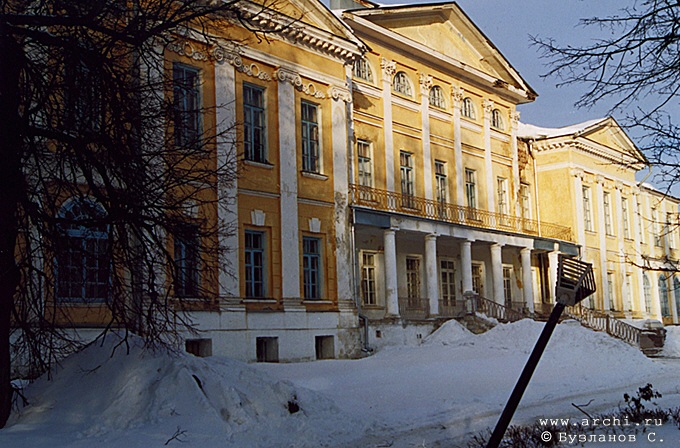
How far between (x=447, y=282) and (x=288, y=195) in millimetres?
11080

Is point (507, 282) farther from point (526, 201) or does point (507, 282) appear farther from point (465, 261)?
point (465, 261)

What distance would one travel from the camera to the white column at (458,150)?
29.9 meters

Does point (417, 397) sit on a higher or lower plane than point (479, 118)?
lower

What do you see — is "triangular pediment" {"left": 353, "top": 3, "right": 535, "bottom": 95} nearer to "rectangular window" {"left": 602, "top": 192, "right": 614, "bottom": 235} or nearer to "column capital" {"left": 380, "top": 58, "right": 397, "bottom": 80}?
"column capital" {"left": 380, "top": 58, "right": 397, "bottom": 80}

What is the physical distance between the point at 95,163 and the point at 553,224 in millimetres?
30012

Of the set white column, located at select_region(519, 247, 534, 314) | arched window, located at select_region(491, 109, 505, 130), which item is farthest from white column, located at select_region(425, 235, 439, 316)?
arched window, located at select_region(491, 109, 505, 130)

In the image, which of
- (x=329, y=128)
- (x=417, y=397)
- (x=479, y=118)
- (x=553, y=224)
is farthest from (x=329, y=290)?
(x=553, y=224)

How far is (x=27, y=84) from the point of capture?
30.0 ft

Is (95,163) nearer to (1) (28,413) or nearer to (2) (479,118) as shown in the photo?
(1) (28,413)

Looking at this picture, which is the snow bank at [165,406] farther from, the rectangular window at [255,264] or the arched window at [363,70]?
the arched window at [363,70]

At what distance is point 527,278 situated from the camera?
3197 cm

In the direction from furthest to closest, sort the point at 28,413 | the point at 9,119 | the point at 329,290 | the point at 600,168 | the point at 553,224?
1. the point at 600,168
2. the point at 553,224
3. the point at 329,290
4. the point at 28,413
5. the point at 9,119

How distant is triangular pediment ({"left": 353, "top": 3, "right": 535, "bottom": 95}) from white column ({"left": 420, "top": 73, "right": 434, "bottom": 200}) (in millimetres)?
1256

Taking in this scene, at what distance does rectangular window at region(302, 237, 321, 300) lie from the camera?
21.8m
